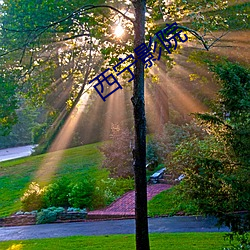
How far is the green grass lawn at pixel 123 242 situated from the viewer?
618cm

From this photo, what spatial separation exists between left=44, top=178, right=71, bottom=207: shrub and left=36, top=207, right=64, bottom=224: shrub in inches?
25.8

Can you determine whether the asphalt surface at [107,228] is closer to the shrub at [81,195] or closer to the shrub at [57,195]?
the shrub at [81,195]

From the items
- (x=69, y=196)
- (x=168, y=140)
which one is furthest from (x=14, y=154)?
(x=69, y=196)

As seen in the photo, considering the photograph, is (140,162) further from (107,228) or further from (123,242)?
(107,228)

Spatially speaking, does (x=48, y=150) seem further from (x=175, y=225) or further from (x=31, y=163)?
(x=175, y=225)

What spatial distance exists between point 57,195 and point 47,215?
123 cm

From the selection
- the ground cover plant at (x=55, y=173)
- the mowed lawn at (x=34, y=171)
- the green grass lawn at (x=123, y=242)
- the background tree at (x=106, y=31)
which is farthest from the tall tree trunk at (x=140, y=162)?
the mowed lawn at (x=34, y=171)

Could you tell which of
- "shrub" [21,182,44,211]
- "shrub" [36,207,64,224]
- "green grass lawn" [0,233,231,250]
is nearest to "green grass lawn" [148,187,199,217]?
"green grass lawn" [0,233,231,250]

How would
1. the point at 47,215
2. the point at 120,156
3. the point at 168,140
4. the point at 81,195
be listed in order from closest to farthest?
the point at 47,215 < the point at 81,195 < the point at 168,140 < the point at 120,156

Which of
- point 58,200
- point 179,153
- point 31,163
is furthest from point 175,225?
point 31,163

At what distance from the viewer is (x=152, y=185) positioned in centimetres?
1242

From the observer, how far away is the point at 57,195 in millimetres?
11141

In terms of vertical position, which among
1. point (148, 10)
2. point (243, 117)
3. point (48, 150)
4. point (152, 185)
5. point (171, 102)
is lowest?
point (48, 150)

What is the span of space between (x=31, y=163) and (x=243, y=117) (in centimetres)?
2000
